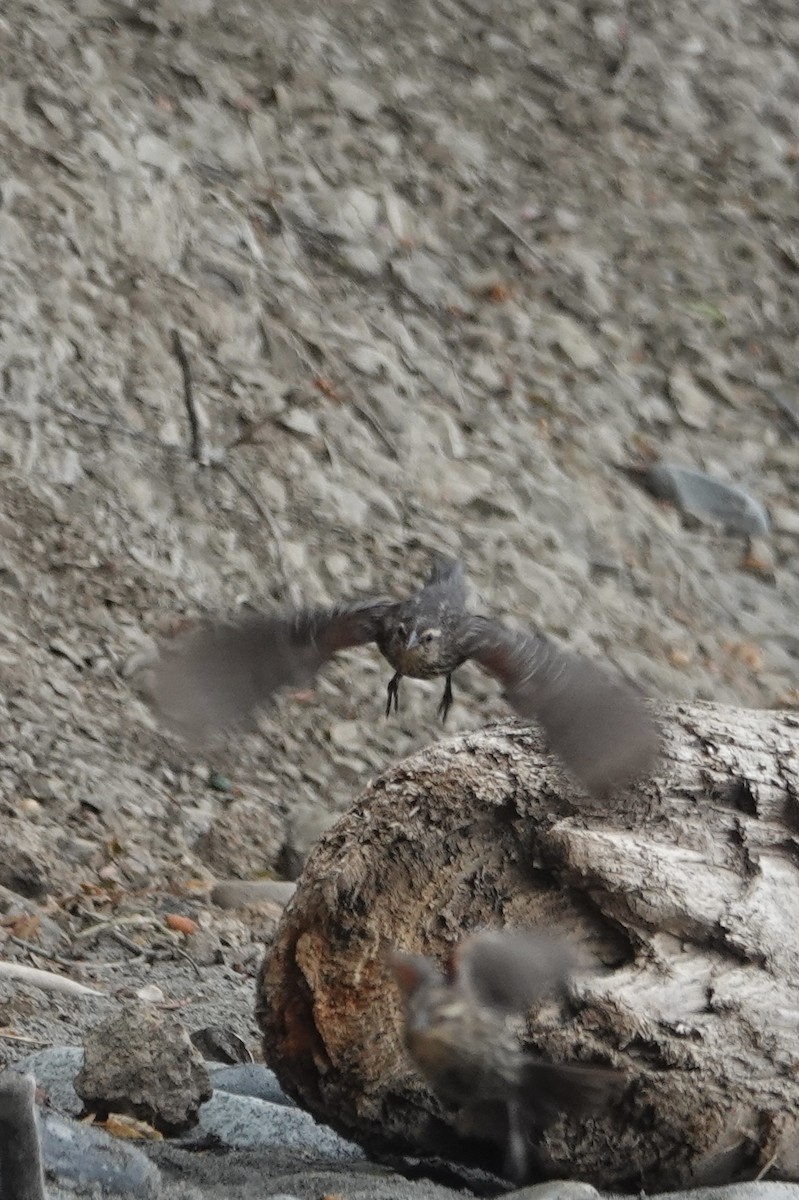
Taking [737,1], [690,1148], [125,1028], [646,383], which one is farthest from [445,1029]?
[737,1]

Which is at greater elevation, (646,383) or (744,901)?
(744,901)

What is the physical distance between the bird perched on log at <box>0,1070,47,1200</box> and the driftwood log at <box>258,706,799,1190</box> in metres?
1.13

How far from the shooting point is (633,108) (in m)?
12.6

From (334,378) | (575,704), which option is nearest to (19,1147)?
(575,704)

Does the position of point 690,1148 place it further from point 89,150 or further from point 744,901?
point 89,150

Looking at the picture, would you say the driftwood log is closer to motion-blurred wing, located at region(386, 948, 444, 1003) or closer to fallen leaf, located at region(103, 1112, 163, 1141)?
motion-blurred wing, located at region(386, 948, 444, 1003)

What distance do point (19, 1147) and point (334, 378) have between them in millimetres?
6950

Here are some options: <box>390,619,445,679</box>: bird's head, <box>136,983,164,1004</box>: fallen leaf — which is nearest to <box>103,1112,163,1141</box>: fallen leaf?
<box>136,983,164,1004</box>: fallen leaf

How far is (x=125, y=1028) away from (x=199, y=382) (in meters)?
5.21

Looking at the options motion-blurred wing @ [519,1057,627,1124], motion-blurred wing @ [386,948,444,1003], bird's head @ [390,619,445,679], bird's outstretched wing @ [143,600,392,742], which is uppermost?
motion-blurred wing @ [519,1057,627,1124]

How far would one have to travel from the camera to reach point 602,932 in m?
4.01

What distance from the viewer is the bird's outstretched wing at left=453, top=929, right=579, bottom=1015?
388 cm

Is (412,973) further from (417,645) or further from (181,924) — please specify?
(181,924)

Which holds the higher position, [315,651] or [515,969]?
[515,969]
